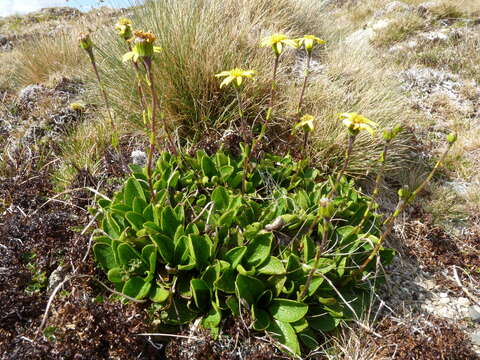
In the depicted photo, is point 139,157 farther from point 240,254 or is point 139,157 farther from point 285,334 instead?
point 285,334

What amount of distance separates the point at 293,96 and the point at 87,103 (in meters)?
2.35

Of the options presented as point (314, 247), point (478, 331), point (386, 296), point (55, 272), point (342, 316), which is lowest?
point (478, 331)

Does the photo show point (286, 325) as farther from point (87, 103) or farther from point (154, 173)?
point (87, 103)

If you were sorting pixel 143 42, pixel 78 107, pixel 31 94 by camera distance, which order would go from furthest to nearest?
pixel 31 94, pixel 78 107, pixel 143 42

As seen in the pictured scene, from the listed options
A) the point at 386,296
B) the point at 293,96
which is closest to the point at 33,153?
the point at 293,96

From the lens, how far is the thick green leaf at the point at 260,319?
5.96 ft

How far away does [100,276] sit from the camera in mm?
2076

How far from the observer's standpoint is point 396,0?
8984 mm

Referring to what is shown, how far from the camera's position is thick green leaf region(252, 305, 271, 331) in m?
1.82

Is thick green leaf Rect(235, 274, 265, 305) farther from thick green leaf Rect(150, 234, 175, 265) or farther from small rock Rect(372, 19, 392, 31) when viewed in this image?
small rock Rect(372, 19, 392, 31)

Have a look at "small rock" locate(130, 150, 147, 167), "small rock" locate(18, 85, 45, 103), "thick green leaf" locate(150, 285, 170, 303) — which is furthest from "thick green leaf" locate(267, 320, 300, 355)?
"small rock" locate(18, 85, 45, 103)

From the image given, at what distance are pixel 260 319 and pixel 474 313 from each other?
1483mm

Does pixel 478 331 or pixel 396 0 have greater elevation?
pixel 396 0

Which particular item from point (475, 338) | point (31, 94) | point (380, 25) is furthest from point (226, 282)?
point (380, 25)
